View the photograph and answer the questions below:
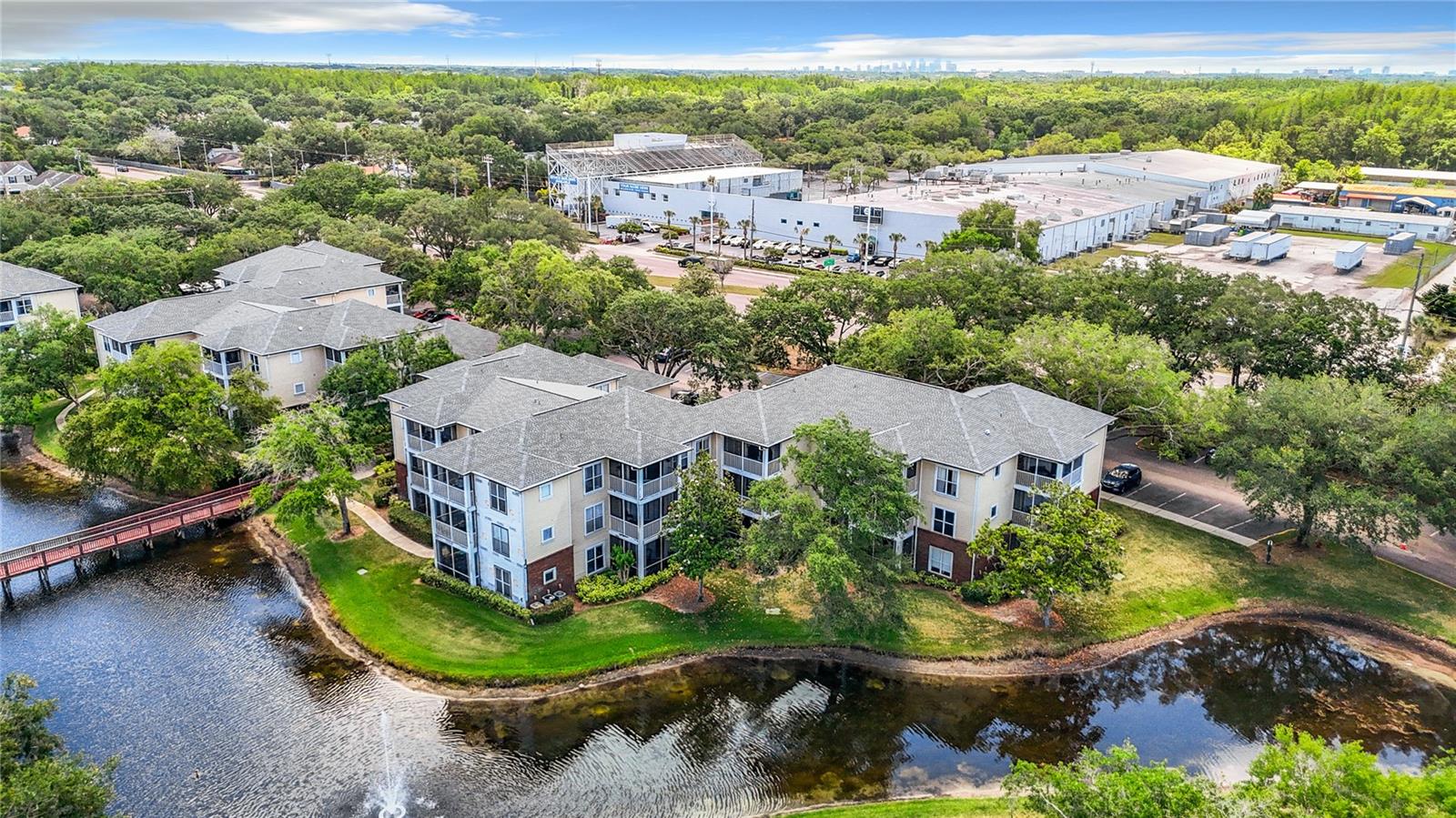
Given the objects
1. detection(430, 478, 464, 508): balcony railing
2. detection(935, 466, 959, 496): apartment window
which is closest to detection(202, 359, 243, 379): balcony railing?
detection(430, 478, 464, 508): balcony railing

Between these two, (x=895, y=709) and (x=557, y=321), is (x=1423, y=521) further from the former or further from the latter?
(x=557, y=321)

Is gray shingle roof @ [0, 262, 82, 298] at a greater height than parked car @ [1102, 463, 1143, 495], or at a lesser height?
greater

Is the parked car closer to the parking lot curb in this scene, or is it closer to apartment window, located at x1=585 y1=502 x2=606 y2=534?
the parking lot curb

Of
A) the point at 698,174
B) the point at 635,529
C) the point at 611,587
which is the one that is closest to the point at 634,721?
the point at 611,587

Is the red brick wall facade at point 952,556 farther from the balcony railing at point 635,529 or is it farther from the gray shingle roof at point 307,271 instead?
the gray shingle roof at point 307,271

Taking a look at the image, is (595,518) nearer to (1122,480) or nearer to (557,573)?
(557,573)

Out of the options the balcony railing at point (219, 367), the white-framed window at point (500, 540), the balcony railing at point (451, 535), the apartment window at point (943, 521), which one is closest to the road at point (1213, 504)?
the apartment window at point (943, 521)
